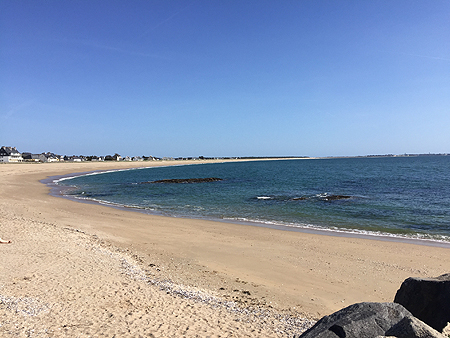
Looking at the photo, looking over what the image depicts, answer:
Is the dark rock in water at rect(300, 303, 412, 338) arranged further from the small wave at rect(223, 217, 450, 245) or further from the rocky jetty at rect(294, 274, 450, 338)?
the small wave at rect(223, 217, 450, 245)

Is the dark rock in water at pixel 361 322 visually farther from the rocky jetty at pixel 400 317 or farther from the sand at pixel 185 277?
the sand at pixel 185 277

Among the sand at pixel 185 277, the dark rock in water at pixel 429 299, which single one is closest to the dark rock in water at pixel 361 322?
the dark rock in water at pixel 429 299

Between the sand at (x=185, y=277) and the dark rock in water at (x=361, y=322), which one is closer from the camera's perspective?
the dark rock in water at (x=361, y=322)

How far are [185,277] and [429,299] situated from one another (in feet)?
22.4

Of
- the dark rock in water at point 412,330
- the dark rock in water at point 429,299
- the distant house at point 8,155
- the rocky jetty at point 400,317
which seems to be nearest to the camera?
the dark rock in water at point 412,330

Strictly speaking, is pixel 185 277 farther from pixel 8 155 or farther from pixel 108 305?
pixel 8 155

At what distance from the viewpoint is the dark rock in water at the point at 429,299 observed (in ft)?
17.1

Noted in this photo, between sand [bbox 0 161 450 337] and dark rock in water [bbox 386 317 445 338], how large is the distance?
2766 millimetres

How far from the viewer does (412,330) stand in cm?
392

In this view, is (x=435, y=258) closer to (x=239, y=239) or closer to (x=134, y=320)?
(x=239, y=239)

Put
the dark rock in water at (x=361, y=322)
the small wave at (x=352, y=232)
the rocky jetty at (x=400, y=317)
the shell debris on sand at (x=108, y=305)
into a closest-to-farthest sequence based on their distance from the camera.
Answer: the rocky jetty at (x=400, y=317), the dark rock in water at (x=361, y=322), the shell debris on sand at (x=108, y=305), the small wave at (x=352, y=232)

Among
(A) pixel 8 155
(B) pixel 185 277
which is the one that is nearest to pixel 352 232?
(B) pixel 185 277

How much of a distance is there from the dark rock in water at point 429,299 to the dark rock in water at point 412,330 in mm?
1574

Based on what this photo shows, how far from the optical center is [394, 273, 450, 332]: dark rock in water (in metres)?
5.22
